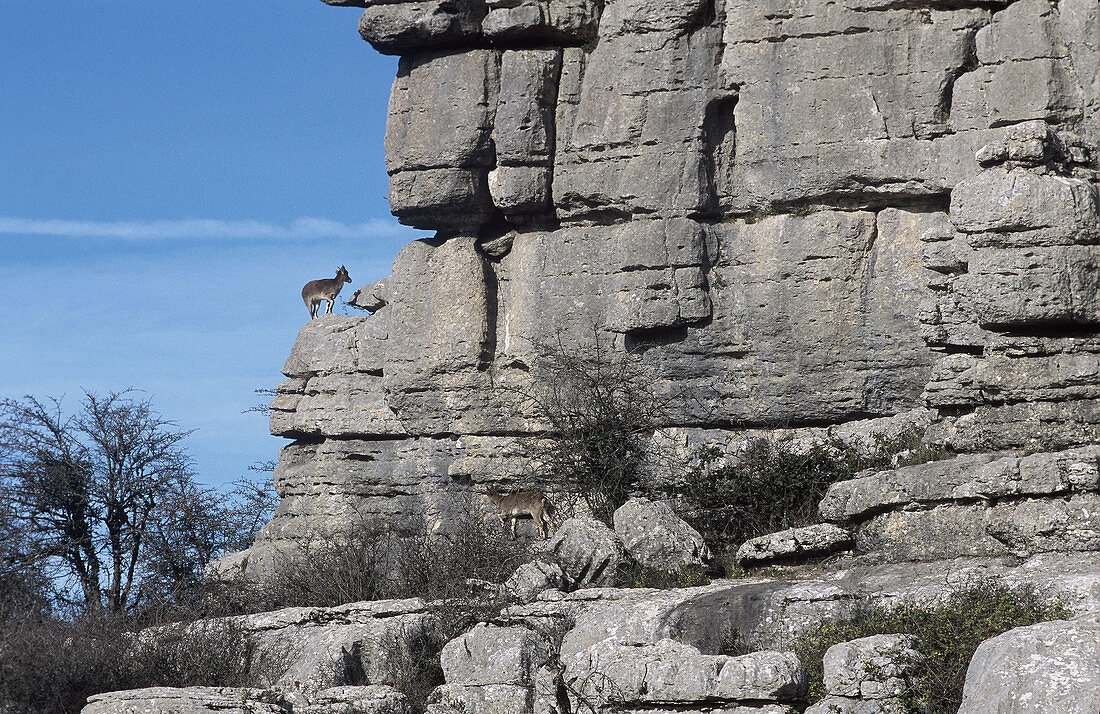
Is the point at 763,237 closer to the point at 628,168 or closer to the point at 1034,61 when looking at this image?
the point at 628,168

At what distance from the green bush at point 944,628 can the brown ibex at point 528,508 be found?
608 centimetres

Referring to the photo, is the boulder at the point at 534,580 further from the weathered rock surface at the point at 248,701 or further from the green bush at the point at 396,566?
the weathered rock surface at the point at 248,701

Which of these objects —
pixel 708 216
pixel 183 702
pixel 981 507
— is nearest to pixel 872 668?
pixel 981 507

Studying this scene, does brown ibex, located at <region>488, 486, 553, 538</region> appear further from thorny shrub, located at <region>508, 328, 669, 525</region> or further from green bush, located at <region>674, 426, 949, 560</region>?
green bush, located at <region>674, 426, 949, 560</region>

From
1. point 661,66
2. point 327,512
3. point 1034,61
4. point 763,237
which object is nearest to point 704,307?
point 763,237

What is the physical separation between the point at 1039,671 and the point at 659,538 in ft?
20.6

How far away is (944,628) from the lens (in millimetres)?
10477

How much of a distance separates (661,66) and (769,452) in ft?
18.1

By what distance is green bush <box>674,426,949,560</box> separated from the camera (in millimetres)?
15297

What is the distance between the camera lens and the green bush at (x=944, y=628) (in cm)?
977

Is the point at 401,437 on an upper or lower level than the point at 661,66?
lower

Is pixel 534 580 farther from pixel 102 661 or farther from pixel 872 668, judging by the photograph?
pixel 872 668

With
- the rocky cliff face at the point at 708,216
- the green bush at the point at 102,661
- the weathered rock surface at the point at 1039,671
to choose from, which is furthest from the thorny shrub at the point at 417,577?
the weathered rock surface at the point at 1039,671

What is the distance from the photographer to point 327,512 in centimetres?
1961
